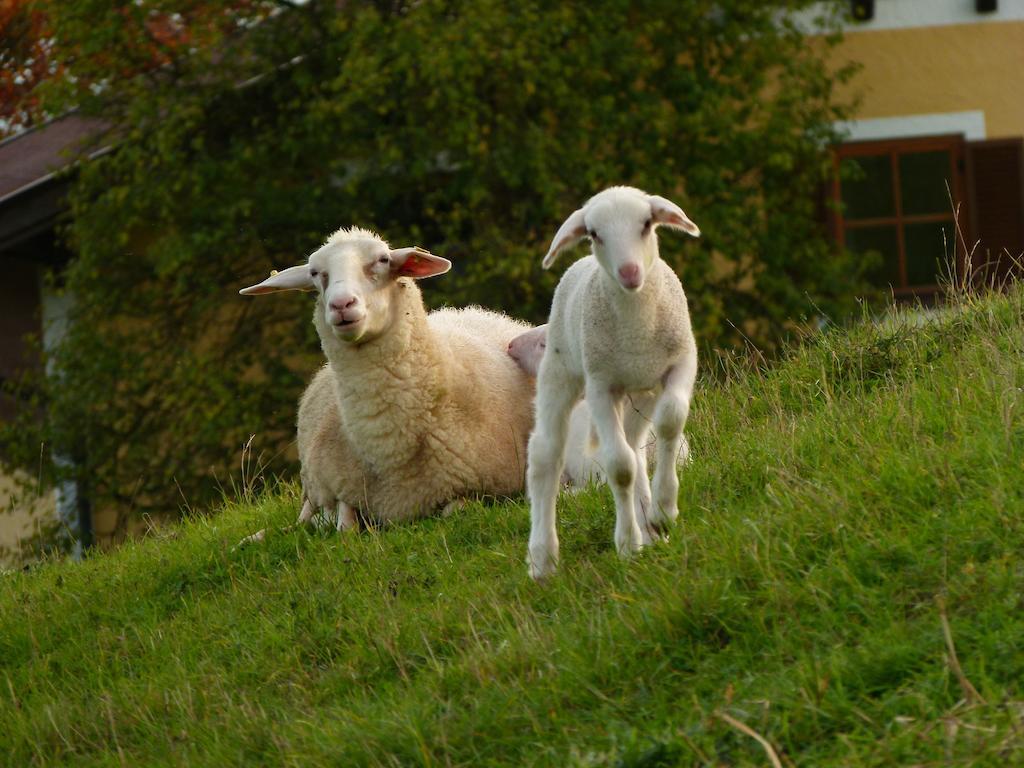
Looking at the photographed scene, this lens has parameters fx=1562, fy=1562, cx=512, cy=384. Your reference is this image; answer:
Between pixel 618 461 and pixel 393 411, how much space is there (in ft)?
8.74

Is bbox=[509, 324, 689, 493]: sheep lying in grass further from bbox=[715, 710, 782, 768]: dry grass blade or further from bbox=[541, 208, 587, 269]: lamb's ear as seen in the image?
bbox=[715, 710, 782, 768]: dry grass blade

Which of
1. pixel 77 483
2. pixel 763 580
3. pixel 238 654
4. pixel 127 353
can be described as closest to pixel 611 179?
pixel 127 353

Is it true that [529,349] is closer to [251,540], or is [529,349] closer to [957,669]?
[251,540]

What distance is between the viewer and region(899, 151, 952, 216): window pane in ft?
51.0

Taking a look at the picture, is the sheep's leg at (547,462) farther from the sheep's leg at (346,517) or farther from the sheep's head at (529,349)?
the sheep's head at (529,349)

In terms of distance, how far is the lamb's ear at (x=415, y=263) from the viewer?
7008 millimetres

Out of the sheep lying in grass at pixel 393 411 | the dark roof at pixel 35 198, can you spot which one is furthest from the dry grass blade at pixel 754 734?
the dark roof at pixel 35 198

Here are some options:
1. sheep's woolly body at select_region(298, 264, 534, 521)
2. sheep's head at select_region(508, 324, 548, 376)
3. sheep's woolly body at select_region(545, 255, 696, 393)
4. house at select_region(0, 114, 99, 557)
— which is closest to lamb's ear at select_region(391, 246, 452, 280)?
sheep's woolly body at select_region(298, 264, 534, 521)

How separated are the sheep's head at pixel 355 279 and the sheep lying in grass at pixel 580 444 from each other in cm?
72

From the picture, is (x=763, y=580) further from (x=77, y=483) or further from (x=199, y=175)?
(x=77, y=483)

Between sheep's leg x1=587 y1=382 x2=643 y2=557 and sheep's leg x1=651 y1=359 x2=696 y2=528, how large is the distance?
8 centimetres

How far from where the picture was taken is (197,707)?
5.00 meters

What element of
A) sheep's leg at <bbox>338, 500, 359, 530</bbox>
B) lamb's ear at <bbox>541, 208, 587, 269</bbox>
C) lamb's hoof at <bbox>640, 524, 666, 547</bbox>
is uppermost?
lamb's ear at <bbox>541, 208, 587, 269</bbox>

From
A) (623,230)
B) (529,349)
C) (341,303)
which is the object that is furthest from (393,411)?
(623,230)
